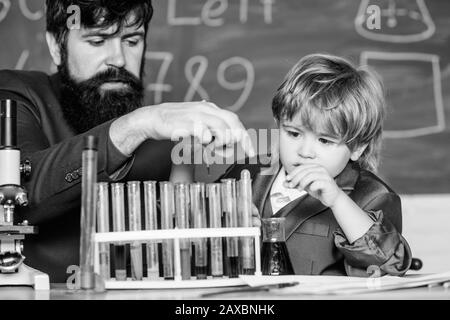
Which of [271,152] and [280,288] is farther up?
[271,152]

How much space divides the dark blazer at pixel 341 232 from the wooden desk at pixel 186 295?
0.99 feet

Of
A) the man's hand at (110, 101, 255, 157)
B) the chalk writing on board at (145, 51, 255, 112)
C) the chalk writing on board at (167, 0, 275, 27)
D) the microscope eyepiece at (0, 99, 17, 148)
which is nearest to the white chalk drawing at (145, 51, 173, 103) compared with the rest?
the chalk writing on board at (145, 51, 255, 112)

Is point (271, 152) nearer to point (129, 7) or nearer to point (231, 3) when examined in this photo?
point (129, 7)

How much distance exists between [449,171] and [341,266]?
3.85 ft

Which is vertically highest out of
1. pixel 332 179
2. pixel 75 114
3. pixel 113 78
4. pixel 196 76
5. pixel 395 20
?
pixel 395 20

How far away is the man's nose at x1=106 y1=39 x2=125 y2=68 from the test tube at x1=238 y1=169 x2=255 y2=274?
0.92 m

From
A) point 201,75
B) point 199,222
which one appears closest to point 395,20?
point 201,75

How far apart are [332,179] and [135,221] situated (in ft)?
1.43

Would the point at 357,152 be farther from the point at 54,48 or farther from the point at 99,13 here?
the point at 54,48

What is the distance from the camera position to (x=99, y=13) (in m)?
2.13

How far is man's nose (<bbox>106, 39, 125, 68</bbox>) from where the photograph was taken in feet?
7.01

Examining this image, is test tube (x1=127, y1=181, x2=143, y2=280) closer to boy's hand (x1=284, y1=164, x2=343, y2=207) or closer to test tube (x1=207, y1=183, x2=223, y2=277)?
test tube (x1=207, y1=183, x2=223, y2=277)
